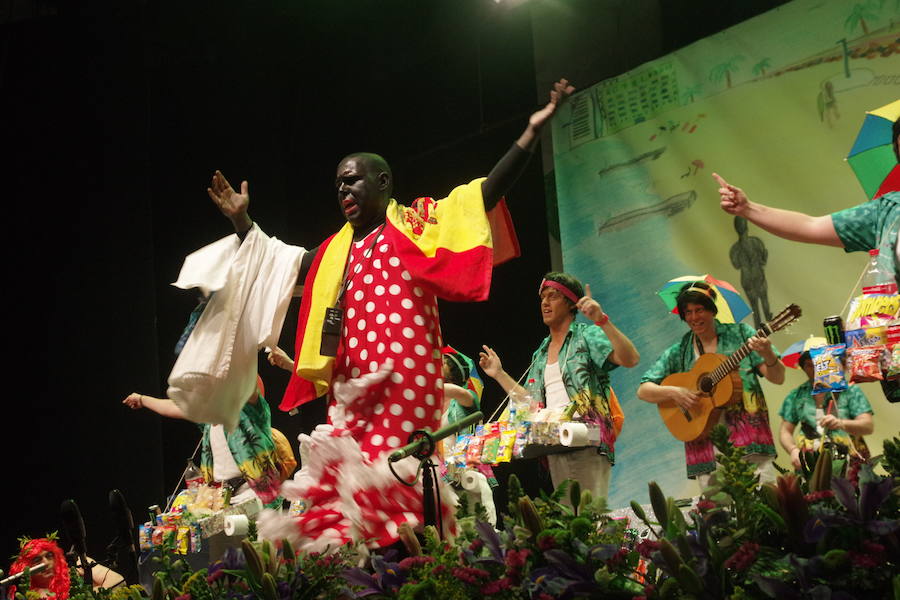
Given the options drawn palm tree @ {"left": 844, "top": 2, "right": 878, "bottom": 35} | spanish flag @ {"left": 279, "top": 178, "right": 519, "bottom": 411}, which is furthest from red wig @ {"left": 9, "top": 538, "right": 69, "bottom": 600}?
drawn palm tree @ {"left": 844, "top": 2, "right": 878, "bottom": 35}

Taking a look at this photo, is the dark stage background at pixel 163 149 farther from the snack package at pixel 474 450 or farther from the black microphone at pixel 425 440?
the black microphone at pixel 425 440

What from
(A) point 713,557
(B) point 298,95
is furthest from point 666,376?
(B) point 298,95

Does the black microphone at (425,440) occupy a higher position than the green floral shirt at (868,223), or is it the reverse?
the green floral shirt at (868,223)

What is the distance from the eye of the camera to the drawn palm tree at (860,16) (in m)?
4.87

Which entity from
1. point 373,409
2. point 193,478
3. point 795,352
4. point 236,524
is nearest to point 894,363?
point 373,409

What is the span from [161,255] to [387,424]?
15.1 feet

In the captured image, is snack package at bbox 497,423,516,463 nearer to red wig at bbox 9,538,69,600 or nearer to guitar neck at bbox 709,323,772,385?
guitar neck at bbox 709,323,772,385

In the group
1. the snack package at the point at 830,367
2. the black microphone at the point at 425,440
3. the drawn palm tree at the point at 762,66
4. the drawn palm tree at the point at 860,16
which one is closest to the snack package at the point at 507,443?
the snack package at the point at 830,367

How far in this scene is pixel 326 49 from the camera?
718 cm

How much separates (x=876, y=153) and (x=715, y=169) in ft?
6.08

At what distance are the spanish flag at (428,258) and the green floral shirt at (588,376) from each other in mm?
1285

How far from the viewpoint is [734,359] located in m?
4.48

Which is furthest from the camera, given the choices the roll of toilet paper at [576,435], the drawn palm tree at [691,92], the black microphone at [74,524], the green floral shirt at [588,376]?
the drawn palm tree at [691,92]

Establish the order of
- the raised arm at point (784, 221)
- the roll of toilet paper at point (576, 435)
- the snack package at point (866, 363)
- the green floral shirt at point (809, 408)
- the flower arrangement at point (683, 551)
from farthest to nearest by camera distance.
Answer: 1. the green floral shirt at point (809, 408)
2. the roll of toilet paper at point (576, 435)
3. the raised arm at point (784, 221)
4. the snack package at point (866, 363)
5. the flower arrangement at point (683, 551)
